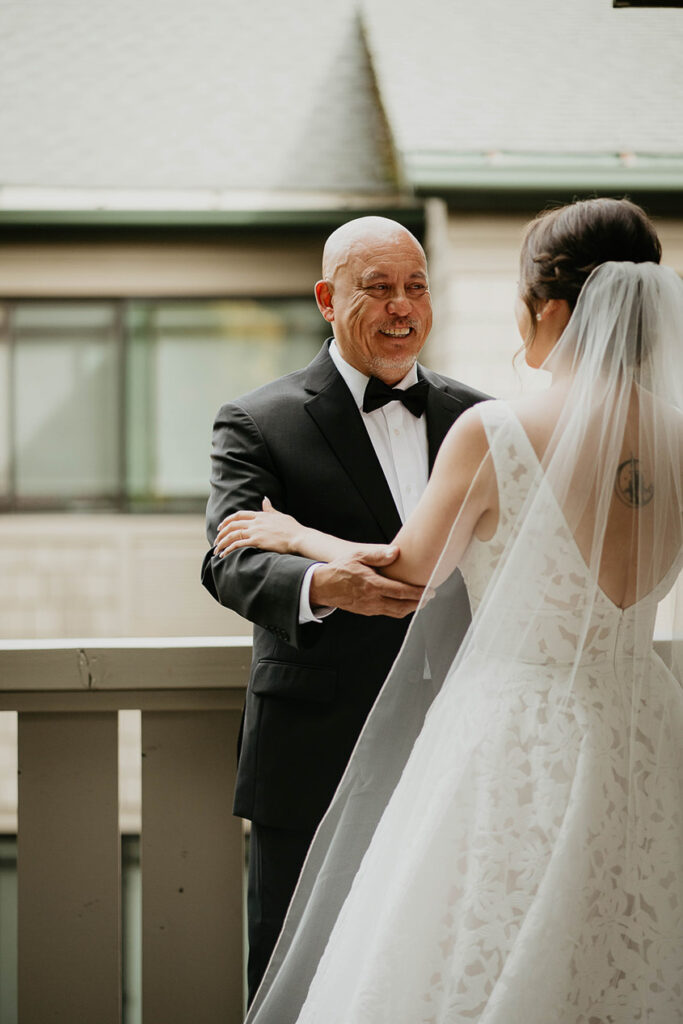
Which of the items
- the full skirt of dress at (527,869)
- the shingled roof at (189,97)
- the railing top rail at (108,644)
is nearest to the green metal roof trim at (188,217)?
the shingled roof at (189,97)

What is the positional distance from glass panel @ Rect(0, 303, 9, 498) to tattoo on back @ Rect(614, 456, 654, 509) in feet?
19.4

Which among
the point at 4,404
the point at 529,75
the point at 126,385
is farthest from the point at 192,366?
the point at 529,75

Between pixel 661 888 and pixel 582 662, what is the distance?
34 centimetres

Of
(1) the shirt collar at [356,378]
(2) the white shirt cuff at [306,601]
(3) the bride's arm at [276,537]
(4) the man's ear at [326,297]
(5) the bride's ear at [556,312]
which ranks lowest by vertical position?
(2) the white shirt cuff at [306,601]

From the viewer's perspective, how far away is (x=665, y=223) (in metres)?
5.95

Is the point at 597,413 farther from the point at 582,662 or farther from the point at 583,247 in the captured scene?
the point at 582,662

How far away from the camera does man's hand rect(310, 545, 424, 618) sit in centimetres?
171

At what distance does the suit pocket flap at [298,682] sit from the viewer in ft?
6.26

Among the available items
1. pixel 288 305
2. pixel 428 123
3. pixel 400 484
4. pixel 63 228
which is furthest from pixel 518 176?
pixel 400 484

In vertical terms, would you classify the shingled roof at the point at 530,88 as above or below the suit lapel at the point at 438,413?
above

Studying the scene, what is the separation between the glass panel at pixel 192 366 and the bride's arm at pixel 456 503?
5.25 metres

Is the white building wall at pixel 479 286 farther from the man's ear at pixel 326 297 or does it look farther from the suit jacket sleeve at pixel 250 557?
the suit jacket sleeve at pixel 250 557

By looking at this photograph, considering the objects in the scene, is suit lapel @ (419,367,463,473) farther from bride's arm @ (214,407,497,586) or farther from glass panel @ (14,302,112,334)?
glass panel @ (14,302,112,334)

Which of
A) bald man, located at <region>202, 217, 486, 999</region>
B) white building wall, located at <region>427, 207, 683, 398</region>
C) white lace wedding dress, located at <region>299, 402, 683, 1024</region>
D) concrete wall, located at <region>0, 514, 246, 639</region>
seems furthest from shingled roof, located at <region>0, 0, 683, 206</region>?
white lace wedding dress, located at <region>299, 402, 683, 1024</region>
